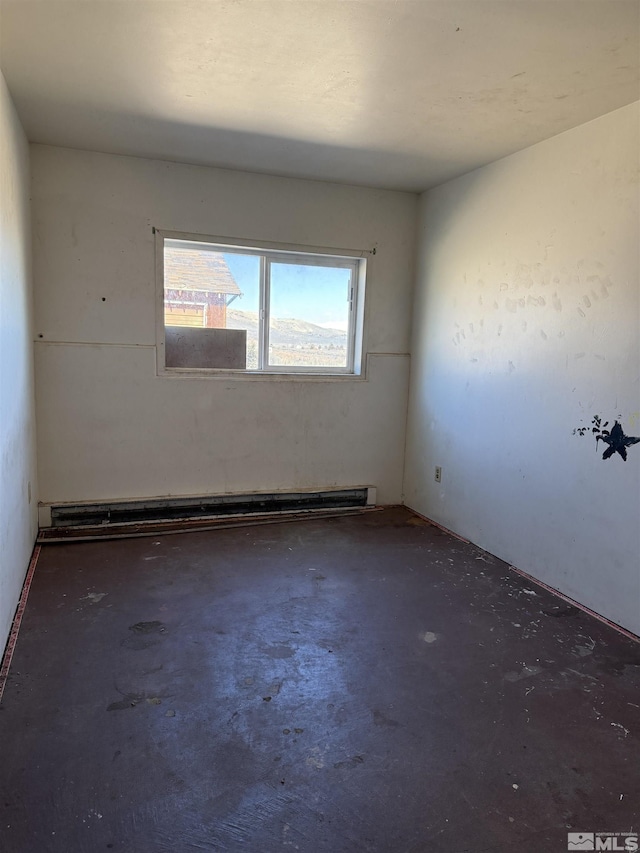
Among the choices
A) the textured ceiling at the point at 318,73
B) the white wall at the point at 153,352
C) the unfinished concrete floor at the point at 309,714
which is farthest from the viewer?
the white wall at the point at 153,352

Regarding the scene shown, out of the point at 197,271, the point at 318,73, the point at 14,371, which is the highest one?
the point at 318,73

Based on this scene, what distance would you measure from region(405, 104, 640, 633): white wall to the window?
2.49 feet

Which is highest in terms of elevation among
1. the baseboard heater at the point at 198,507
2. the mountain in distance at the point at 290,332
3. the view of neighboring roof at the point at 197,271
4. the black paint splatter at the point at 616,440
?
the view of neighboring roof at the point at 197,271

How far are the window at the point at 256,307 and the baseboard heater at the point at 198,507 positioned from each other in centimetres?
105

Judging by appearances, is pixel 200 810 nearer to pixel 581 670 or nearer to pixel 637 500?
pixel 581 670

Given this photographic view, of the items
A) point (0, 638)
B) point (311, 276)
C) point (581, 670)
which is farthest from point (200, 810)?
point (311, 276)

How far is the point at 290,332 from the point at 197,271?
876mm

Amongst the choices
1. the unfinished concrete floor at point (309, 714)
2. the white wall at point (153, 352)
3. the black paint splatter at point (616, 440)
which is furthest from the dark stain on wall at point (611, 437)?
the white wall at point (153, 352)

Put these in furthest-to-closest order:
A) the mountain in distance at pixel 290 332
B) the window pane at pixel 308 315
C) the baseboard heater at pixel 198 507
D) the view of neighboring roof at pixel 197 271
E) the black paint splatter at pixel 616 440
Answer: the window pane at pixel 308 315, the mountain in distance at pixel 290 332, the view of neighboring roof at pixel 197 271, the baseboard heater at pixel 198 507, the black paint splatter at pixel 616 440

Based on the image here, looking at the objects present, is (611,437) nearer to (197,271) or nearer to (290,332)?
(290,332)

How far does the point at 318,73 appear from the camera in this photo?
2.37 meters

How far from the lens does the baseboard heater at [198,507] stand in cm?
383

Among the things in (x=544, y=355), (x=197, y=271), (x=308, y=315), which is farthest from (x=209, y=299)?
(x=544, y=355)

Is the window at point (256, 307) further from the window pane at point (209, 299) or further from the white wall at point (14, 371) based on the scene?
the white wall at point (14, 371)
